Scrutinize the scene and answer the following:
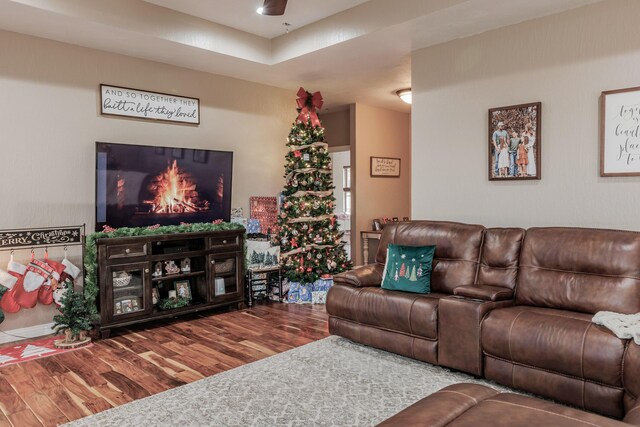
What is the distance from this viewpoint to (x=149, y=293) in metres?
4.32

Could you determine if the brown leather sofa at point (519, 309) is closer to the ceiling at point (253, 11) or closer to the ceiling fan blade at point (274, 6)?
the ceiling fan blade at point (274, 6)

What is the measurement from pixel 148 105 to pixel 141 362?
279 cm

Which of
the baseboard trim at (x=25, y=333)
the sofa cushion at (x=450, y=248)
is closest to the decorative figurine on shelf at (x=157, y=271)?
the baseboard trim at (x=25, y=333)

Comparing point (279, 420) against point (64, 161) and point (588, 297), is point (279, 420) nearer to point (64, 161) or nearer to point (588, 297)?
point (588, 297)

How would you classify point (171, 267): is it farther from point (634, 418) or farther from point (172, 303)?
point (634, 418)

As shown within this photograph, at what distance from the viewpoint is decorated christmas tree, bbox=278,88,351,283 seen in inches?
217

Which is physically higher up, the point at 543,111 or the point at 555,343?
the point at 543,111

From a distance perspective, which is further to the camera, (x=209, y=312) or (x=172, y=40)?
(x=209, y=312)

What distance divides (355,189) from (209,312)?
324 centimetres

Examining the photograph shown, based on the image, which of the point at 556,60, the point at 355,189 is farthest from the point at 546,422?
the point at 355,189

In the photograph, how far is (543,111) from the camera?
381 centimetres

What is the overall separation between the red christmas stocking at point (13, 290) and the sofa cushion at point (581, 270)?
4188 millimetres

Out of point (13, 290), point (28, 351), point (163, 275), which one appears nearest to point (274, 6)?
point (163, 275)

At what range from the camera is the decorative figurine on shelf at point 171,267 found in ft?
15.0
